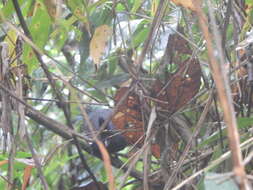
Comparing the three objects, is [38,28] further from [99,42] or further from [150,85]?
[150,85]

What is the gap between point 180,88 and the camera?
1109mm

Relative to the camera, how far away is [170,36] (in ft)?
3.76

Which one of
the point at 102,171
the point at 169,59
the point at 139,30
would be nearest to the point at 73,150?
the point at 102,171

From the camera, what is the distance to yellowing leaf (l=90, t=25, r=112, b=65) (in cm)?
97

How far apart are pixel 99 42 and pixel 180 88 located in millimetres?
242

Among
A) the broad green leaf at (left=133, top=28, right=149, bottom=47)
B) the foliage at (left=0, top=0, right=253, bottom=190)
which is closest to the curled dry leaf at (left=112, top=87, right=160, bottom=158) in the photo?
the foliage at (left=0, top=0, right=253, bottom=190)

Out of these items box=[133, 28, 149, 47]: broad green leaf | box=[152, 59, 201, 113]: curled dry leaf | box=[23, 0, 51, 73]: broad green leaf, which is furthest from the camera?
box=[133, 28, 149, 47]: broad green leaf

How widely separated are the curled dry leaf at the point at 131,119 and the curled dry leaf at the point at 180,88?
72 millimetres

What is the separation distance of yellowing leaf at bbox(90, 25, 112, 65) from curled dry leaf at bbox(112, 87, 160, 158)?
0.18m

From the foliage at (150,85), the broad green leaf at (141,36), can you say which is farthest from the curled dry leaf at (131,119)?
the broad green leaf at (141,36)

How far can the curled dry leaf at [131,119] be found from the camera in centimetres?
115

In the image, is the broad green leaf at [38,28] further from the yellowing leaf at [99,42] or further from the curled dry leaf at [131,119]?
the curled dry leaf at [131,119]

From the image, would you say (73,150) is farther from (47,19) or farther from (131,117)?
(47,19)

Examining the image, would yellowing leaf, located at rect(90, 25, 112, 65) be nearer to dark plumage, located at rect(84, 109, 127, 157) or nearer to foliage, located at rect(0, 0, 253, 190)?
foliage, located at rect(0, 0, 253, 190)
